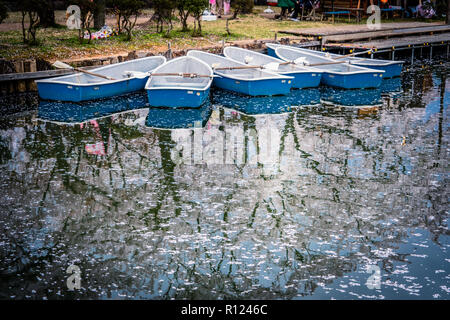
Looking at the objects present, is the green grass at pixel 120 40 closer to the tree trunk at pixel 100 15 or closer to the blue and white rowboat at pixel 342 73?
the tree trunk at pixel 100 15

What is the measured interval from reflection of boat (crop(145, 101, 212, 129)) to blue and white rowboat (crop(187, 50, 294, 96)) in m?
2.00

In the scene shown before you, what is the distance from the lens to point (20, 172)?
12125 mm

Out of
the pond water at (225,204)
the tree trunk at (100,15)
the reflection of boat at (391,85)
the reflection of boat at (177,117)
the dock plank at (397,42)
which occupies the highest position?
the tree trunk at (100,15)

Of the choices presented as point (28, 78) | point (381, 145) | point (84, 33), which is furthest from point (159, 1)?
point (381, 145)

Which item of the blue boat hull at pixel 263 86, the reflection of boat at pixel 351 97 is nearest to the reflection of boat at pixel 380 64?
the reflection of boat at pixel 351 97

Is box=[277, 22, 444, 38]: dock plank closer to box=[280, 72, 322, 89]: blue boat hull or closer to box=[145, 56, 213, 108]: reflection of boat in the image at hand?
box=[280, 72, 322, 89]: blue boat hull

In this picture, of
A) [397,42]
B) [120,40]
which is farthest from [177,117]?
[397,42]

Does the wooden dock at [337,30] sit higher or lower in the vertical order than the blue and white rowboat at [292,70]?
higher

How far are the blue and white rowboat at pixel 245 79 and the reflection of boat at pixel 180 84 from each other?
810 millimetres

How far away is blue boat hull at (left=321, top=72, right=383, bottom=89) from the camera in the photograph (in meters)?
21.0

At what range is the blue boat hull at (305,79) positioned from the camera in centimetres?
2108

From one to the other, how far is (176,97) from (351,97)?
253 inches

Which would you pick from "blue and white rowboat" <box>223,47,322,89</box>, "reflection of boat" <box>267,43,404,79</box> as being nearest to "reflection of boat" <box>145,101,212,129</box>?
"blue and white rowboat" <box>223,47,322,89</box>
